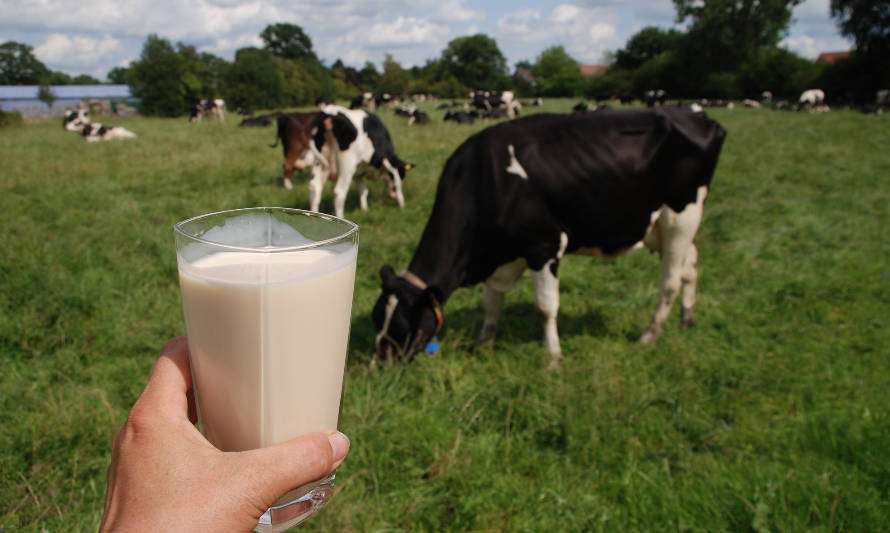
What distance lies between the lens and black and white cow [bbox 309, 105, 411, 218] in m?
7.89

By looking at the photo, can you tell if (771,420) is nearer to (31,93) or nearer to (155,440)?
(155,440)

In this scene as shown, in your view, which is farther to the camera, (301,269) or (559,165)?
(559,165)

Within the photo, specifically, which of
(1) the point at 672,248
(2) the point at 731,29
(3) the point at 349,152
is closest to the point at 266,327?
(1) the point at 672,248

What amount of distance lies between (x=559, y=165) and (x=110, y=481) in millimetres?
3387

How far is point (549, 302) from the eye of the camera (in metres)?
3.91

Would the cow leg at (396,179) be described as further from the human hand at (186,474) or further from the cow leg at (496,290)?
the human hand at (186,474)

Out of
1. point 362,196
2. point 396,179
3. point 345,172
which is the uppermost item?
point 345,172

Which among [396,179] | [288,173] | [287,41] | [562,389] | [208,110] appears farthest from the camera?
[287,41]

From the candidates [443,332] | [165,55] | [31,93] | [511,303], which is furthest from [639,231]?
[31,93]

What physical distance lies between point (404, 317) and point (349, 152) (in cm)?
508

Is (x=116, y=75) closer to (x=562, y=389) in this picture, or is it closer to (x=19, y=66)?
(x=19, y=66)

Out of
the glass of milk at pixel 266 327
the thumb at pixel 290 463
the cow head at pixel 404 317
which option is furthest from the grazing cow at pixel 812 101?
the thumb at pixel 290 463

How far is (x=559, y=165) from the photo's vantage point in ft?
12.3

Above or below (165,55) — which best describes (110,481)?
below
